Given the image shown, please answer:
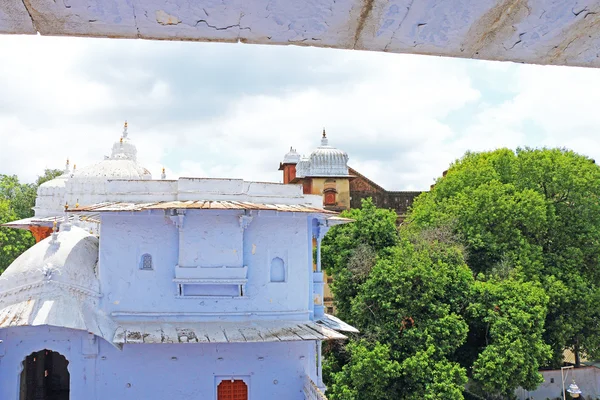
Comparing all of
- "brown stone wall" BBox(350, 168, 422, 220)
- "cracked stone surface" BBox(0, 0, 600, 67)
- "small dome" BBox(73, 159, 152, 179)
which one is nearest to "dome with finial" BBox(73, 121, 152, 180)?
"small dome" BBox(73, 159, 152, 179)

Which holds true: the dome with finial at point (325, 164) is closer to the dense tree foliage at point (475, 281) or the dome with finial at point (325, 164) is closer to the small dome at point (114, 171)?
the dense tree foliage at point (475, 281)

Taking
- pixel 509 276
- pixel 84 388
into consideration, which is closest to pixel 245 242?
pixel 84 388

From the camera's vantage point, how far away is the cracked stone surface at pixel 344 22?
6.09 ft

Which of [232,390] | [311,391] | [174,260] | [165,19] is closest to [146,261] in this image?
[174,260]

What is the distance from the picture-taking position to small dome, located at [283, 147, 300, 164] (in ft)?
98.4

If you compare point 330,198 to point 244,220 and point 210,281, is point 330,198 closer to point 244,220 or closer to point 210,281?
point 244,220

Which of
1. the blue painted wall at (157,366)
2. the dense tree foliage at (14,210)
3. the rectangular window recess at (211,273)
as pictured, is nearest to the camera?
the blue painted wall at (157,366)

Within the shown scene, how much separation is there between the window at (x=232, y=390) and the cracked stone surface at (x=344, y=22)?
10.2 meters

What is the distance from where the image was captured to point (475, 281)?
16.5 metres

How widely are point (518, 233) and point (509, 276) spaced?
2070mm

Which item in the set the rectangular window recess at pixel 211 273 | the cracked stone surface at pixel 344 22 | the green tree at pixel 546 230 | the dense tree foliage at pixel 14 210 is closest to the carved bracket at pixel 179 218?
the rectangular window recess at pixel 211 273

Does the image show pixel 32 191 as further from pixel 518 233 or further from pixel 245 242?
pixel 518 233

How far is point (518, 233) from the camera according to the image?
703 inches

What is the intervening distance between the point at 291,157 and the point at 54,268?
66.7 ft
